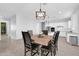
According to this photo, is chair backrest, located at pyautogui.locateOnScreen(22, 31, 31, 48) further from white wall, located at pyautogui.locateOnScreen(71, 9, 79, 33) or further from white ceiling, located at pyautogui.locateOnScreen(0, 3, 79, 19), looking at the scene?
white wall, located at pyautogui.locateOnScreen(71, 9, 79, 33)

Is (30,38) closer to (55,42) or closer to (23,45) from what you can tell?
(23,45)

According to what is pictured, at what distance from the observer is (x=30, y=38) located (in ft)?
8.15

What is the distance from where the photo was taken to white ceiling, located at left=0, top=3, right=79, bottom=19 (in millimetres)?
2018

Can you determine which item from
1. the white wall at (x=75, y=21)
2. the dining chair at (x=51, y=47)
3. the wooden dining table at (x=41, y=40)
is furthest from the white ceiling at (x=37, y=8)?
the wooden dining table at (x=41, y=40)

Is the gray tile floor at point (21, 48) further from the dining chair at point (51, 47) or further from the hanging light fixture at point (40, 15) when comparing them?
the hanging light fixture at point (40, 15)

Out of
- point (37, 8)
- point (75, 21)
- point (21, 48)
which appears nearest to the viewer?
point (37, 8)

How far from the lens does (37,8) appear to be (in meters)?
2.15

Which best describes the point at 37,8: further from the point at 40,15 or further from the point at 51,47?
the point at 51,47

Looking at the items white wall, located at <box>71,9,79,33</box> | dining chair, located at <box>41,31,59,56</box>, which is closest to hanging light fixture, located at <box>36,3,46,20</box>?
dining chair, located at <box>41,31,59,56</box>

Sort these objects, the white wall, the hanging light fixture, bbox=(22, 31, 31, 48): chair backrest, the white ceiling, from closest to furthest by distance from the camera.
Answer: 1. the white ceiling
2. the white wall
3. the hanging light fixture
4. bbox=(22, 31, 31, 48): chair backrest

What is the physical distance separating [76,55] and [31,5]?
1.45 m

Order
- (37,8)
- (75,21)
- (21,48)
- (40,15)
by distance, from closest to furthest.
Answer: (37,8), (75,21), (40,15), (21,48)

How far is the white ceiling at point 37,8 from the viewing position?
202 cm

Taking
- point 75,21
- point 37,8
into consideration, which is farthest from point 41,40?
point 75,21
